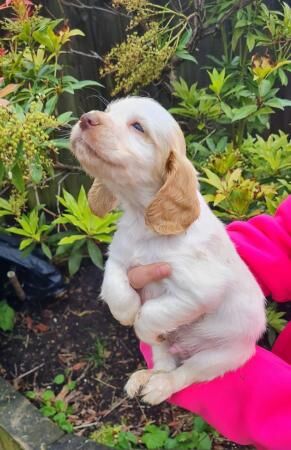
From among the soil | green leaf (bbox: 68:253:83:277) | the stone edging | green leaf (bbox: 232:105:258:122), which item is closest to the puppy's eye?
green leaf (bbox: 232:105:258:122)

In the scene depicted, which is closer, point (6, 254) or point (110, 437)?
point (110, 437)

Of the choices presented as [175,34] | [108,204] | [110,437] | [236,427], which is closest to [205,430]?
[110,437]

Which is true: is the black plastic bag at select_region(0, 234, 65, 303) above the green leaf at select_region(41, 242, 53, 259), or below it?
below

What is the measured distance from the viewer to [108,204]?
211 cm

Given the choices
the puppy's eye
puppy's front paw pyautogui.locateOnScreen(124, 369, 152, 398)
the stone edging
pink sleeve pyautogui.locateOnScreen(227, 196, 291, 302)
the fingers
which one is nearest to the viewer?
the puppy's eye

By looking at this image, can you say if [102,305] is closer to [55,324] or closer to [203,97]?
[55,324]

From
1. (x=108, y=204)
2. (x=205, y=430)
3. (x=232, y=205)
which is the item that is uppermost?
(x=108, y=204)

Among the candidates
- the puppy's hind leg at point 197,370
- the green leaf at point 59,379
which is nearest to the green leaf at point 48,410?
the green leaf at point 59,379

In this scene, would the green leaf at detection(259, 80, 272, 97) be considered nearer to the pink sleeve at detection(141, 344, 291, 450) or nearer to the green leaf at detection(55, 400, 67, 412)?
the pink sleeve at detection(141, 344, 291, 450)

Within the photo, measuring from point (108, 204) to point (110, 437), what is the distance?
1448 mm

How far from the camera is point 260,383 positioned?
2.07 m

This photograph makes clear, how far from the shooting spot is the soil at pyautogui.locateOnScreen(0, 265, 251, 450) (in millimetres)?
3173

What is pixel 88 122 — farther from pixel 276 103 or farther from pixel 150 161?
pixel 276 103

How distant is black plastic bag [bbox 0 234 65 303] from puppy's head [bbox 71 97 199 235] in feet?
5.79
